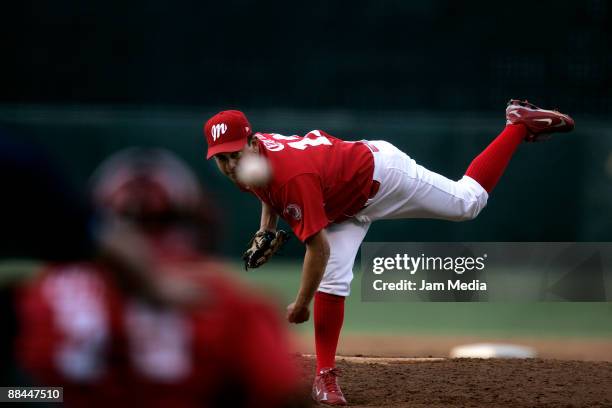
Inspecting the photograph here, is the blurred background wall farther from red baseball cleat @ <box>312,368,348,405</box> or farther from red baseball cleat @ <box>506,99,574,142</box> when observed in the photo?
red baseball cleat @ <box>312,368,348,405</box>

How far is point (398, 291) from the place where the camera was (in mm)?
8062

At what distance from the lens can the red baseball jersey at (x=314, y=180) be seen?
397 cm

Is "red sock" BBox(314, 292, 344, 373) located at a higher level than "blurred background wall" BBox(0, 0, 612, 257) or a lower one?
lower

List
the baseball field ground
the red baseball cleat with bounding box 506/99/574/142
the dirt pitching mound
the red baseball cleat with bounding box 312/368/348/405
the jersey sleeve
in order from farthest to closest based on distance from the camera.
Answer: the red baseball cleat with bounding box 506/99/574/142, the baseball field ground, the dirt pitching mound, the red baseball cleat with bounding box 312/368/348/405, the jersey sleeve

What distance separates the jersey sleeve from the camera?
3928 millimetres

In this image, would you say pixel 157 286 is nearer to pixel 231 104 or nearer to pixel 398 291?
pixel 398 291

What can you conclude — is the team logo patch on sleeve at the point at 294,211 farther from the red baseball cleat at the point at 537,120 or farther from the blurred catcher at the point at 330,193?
the red baseball cleat at the point at 537,120

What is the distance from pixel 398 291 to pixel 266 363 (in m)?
6.65

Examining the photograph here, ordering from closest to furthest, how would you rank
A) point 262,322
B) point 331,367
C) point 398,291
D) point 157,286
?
point 157,286
point 262,322
point 331,367
point 398,291

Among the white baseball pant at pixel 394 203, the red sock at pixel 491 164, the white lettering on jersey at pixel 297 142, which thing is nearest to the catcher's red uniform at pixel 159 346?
the white lettering on jersey at pixel 297 142

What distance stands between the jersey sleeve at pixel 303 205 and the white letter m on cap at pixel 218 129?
325mm

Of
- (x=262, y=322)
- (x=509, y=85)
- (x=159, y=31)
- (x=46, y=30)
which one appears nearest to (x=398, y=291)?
(x=509, y=85)

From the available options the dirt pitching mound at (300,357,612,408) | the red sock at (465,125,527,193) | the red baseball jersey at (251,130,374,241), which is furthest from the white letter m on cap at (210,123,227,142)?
the red sock at (465,125,527,193)

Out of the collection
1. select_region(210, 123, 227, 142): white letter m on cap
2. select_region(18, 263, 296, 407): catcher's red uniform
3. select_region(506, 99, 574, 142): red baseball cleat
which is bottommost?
select_region(18, 263, 296, 407): catcher's red uniform
